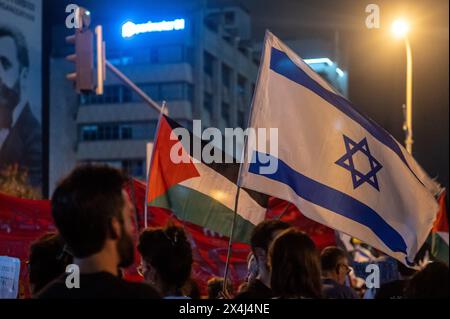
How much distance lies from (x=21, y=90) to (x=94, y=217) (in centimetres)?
6450

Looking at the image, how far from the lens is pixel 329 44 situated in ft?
261

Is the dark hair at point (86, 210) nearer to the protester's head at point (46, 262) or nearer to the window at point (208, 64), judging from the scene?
the protester's head at point (46, 262)

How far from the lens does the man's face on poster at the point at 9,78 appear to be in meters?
63.2

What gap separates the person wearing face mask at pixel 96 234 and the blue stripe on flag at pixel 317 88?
128 inches

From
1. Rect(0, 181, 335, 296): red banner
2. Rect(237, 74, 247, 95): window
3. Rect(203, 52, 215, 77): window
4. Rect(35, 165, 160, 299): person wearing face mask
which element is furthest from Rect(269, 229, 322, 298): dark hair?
Rect(237, 74, 247, 95): window

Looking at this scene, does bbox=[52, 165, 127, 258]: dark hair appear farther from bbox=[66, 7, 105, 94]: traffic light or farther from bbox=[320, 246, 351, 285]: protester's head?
bbox=[66, 7, 105, 94]: traffic light

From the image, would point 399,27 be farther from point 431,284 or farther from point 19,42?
point 19,42

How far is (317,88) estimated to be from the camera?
6023 millimetres

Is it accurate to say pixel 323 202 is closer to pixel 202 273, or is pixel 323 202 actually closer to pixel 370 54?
pixel 202 273

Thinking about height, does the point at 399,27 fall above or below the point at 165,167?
above

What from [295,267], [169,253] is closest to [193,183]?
[169,253]

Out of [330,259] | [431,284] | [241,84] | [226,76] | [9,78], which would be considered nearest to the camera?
[431,284]
